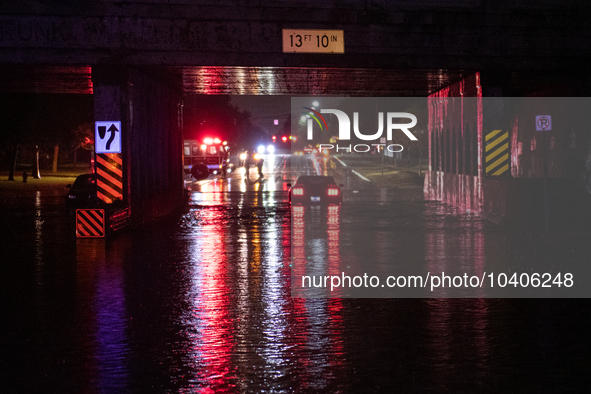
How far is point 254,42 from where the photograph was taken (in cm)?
1959

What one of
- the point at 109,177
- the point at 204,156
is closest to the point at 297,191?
the point at 109,177

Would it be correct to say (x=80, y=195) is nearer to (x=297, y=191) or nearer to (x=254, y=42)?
(x=297, y=191)

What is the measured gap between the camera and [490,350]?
24.0 feet

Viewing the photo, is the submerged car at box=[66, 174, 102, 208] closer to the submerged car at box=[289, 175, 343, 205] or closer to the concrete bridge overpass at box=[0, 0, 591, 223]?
the concrete bridge overpass at box=[0, 0, 591, 223]

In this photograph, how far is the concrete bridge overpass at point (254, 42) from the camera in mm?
19000

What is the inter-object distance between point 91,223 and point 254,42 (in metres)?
6.47

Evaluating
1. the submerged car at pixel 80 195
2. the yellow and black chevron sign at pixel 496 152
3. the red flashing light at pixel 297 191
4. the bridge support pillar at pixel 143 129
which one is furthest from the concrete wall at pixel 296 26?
the submerged car at pixel 80 195

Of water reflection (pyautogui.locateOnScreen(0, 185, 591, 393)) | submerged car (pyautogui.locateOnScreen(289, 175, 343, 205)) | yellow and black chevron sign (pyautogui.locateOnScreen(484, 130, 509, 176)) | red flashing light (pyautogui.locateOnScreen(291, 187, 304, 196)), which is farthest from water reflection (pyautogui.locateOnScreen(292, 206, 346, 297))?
yellow and black chevron sign (pyautogui.locateOnScreen(484, 130, 509, 176))

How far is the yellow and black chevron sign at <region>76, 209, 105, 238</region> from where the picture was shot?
17.7 meters

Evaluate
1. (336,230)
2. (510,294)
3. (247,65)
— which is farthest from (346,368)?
(247,65)

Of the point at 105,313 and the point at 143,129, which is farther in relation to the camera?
the point at 143,129

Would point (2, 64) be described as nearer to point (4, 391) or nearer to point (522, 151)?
point (4, 391)

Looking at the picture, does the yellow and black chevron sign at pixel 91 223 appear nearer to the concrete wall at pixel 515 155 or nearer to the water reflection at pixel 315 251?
the water reflection at pixel 315 251

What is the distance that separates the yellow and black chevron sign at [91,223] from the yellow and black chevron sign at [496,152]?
1148cm
